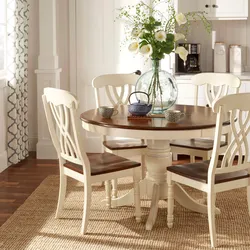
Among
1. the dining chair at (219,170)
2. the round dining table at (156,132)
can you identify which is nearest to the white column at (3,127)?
the round dining table at (156,132)

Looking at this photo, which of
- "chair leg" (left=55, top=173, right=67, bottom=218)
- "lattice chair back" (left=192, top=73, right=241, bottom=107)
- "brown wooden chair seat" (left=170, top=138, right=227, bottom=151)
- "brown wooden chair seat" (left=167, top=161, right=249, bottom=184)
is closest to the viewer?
"brown wooden chair seat" (left=167, top=161, right=249, bottom=184)

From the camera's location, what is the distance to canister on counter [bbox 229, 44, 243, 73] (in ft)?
21.6

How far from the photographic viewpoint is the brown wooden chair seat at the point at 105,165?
4.19 m

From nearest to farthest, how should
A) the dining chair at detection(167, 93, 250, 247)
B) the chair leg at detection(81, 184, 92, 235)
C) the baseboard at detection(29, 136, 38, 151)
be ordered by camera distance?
the dining chair at detection(167, 93, 250, 247)
the chair leg at detection(81, 184, 92, 235)
the baseboard at detection(29, 136, 38, 151)

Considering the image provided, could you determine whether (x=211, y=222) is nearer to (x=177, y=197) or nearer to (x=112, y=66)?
(x=177, y=197)

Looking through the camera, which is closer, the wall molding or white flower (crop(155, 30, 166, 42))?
white flower (crop(155, 30, 166, 42))

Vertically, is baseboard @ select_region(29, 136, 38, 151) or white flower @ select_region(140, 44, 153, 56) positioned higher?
white flower @ select_region(140, 44, 153, 56)

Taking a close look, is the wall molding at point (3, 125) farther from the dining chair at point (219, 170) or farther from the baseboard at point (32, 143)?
the dining chair at point (219, 170)

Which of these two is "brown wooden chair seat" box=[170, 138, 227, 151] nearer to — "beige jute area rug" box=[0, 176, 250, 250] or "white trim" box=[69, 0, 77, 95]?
"beige jute area rug" box=[0, 176, 250, 250]

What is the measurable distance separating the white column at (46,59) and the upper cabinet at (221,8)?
129 centimetres

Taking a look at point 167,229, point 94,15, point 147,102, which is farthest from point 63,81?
point 167,229

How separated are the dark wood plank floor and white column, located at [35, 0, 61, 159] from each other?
6.3 inches

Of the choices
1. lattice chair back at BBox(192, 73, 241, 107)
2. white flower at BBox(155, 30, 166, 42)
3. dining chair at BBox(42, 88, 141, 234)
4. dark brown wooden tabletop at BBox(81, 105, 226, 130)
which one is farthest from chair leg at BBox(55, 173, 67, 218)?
lattice chair back at BBox(192, 73, 241, 107)

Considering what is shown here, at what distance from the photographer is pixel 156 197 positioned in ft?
14.8
